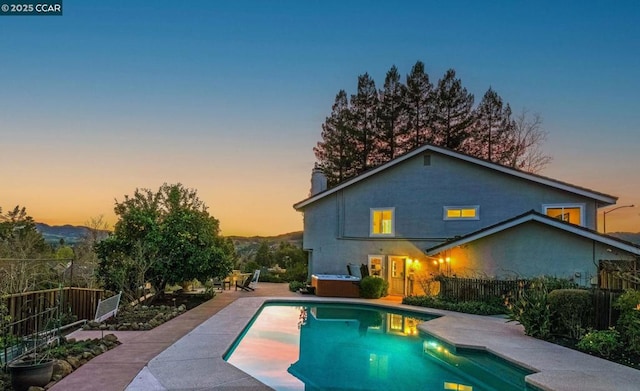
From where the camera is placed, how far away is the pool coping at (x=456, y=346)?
23.6ft

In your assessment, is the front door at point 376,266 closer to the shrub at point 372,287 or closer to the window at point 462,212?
the shrub at point 372,287

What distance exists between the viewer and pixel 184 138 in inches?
850

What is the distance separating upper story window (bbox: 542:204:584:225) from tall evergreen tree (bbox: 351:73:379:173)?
18703 mm


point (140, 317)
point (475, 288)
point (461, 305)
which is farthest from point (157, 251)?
point (475, 288)

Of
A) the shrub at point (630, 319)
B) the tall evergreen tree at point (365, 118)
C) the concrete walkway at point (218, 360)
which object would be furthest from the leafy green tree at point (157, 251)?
the tall evergreen tree at point (365, 118)

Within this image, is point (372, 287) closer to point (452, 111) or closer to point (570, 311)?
point (570, 311)

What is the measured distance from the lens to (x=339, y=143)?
36188 millimetres

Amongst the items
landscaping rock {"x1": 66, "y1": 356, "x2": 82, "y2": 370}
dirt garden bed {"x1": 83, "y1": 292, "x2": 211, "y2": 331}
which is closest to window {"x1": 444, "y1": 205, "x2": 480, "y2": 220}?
dirt garden bed {"x1": 83, "y1": 292, "x2": 211, "y2": 331}

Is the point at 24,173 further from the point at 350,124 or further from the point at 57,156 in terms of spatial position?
the point at 350,124

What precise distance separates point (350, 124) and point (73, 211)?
21145 millimetres

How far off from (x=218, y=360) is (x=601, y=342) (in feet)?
27.5

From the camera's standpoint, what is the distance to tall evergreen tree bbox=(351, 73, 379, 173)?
118ft

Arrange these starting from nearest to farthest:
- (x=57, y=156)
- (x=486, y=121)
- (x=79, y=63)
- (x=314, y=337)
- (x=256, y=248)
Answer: (x=314, y=337), (x=79, y=63), (x=57, y=156), (x=256, y=248), (x=486, y=121)

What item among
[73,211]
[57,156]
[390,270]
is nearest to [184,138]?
[57,156]
